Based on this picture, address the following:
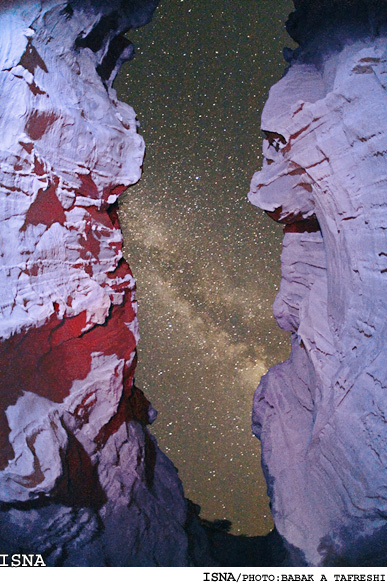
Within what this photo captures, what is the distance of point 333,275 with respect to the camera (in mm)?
1664

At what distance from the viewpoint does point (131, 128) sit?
195 centimetres

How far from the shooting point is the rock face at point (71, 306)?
1.45m

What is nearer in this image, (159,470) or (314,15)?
(314,15)

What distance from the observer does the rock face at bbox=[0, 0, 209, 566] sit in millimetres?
1453

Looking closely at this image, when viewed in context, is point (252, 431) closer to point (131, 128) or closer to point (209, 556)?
point (209, 556)

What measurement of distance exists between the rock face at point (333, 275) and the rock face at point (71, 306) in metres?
0.64

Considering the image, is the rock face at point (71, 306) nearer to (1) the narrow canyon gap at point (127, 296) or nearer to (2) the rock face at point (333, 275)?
(1) the narrow canyon gap at point (127, 296)

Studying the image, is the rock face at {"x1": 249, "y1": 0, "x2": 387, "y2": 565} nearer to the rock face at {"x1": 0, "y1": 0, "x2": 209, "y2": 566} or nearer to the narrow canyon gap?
the narrow canyon gap

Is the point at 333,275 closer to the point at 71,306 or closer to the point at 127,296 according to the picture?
the point at 127,296

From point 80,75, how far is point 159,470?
195 centimetres

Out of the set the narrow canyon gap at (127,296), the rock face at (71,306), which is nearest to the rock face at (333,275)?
the narrow canyon gap at (127,296)

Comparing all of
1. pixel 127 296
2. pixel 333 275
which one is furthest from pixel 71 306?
pixel 333 275

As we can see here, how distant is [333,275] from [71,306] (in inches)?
43.3
